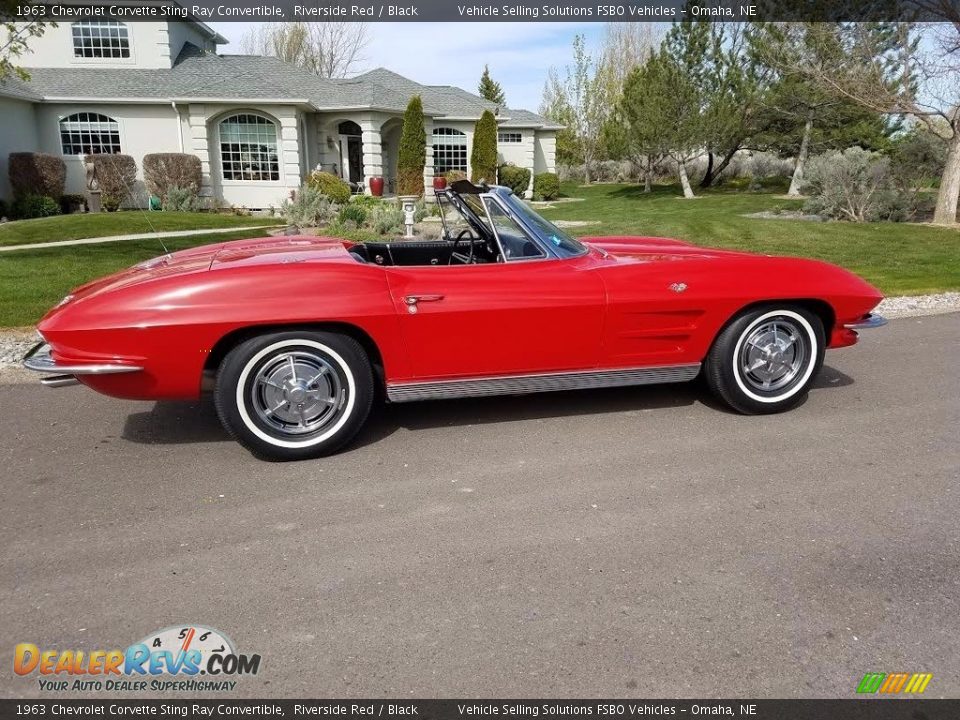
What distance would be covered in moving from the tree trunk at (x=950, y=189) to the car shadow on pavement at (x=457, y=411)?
46.3ft

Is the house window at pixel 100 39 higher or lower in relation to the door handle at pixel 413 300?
higher

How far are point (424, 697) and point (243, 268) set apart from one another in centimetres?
250

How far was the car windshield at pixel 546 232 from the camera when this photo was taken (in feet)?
14.5

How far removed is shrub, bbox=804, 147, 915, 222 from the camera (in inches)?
674

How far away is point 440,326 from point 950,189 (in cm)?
1685

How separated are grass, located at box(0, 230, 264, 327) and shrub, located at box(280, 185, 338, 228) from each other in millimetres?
2252

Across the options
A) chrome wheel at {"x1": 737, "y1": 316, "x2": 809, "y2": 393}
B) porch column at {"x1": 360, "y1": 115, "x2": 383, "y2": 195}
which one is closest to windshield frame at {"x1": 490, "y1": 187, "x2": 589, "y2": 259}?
chrome wheel at {"x1": 737, "y1": 316, "x2": 809, "y2": 393}

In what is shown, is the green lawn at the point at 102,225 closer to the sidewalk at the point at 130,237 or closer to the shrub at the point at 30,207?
the sidewalk at the point at 130,237

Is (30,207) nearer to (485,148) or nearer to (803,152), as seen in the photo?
(485,148)

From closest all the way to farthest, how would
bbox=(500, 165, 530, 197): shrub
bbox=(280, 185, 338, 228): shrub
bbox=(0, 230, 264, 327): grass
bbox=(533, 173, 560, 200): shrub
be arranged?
1. bbox=(0, 230, 264, 327): grass
2. bbox=(280, 185, 338, 228): shrub
3. bbox=(500, 165, 530, 197): shrub
4. bbox=(533, 173, 560, 200): shrub

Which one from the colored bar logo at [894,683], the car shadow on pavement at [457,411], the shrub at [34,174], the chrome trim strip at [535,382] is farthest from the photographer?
the shrub at [34,174]

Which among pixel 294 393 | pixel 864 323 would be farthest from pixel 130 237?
pixel 864 323

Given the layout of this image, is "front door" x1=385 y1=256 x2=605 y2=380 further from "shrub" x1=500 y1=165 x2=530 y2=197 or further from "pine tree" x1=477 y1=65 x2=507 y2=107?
"pine tree" x1=477 y1=65 x2=507 y2=107

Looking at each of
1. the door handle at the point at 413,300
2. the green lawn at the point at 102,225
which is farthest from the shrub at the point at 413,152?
the door handle at the point at 413,300
